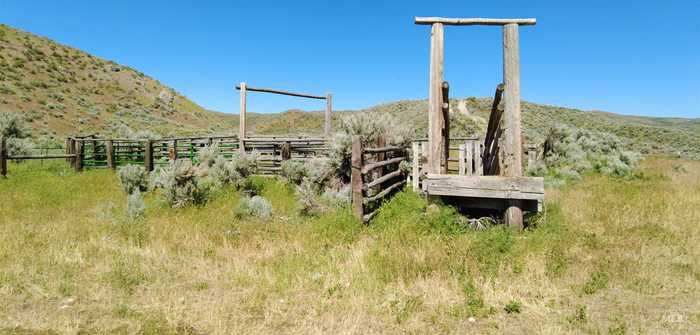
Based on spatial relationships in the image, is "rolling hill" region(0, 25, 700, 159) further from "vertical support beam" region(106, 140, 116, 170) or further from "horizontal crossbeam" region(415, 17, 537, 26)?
"horizontal crossbeam" region(415, 17, 537, 26)

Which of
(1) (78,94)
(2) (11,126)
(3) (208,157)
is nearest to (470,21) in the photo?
(3) (208,157)

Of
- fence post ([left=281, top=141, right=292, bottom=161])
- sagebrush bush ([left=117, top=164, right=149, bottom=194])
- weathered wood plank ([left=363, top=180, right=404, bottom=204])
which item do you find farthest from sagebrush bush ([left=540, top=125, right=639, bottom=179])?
sagebrush bush ([left=117, top=164, right=149, bottom=194])

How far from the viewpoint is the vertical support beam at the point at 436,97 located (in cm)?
656

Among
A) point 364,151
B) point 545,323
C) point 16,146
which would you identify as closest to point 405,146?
point 364,151

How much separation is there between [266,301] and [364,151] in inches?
145

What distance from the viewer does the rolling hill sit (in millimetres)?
30297

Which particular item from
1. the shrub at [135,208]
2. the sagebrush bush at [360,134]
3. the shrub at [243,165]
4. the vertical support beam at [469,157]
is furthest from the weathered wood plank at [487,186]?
the shrub at [243,165]

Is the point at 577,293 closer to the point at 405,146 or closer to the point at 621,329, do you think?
the point at 621,329

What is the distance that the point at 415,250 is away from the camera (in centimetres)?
534

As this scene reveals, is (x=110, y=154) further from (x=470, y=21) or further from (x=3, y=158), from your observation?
(x=470, y=21)

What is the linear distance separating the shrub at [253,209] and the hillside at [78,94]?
2349cm

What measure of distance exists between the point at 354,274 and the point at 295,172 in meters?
7.32

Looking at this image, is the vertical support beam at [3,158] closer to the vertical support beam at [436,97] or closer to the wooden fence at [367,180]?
the wooden fence at [367,180]

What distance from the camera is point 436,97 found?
21.5ft
